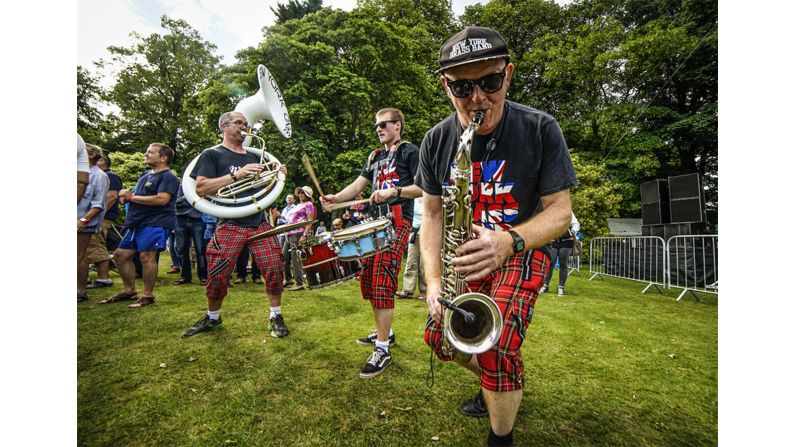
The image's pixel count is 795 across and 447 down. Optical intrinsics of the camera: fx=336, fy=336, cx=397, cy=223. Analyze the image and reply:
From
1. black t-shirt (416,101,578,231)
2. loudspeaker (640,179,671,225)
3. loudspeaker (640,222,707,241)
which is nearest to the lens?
black t-shirt (416,101,578,231)

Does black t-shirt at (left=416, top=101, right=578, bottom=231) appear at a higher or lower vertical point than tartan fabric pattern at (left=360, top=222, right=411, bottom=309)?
higher

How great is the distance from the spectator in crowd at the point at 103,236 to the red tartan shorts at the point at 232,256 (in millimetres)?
3477

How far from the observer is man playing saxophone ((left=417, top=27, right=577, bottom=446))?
180 cm

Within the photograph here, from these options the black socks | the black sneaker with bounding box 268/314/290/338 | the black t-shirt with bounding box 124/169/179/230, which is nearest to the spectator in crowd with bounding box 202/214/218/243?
the black t-shirt with bounding box 124/169/179/230

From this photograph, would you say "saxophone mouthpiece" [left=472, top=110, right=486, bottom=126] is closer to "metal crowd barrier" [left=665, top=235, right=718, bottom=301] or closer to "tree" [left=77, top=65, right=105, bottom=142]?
"metal crowd barrier" [left=665, top=235, right=718, bottom=301]

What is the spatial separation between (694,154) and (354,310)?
26.0 meters

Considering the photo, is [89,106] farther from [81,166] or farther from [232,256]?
[232,256]

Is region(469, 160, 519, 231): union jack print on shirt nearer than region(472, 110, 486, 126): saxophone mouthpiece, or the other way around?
region(472, 110, 486, 126): saxophone mouthpiece

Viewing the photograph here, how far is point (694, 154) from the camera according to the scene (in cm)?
2144

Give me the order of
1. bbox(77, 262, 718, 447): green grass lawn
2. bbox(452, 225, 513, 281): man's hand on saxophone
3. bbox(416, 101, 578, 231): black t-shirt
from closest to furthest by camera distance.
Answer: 1. bbox(452, 225, 513, 281): man's hand on saxophone
2. bbox(416, 101, 578, 231): black t-shirt
3. bbox(77, 262, 718, 447): green grass lawn

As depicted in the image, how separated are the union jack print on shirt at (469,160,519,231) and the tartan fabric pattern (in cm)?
139

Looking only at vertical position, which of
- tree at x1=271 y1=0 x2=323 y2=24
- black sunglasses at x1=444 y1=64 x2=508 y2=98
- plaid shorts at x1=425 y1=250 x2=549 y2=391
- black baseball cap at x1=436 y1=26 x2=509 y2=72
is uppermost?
tree at x1=271 y1=0 x2=323 y2=24

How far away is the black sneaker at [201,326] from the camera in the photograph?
13.4 ft

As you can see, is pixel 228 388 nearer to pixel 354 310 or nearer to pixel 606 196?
pixel 354 310
